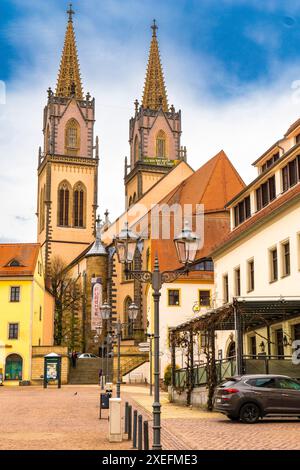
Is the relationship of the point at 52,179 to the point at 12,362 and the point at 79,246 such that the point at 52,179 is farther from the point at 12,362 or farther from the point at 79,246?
the point at 12,362

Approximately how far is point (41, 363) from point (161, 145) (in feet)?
172

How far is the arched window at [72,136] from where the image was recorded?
10394 centimetres

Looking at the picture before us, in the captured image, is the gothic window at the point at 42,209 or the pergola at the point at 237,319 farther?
the gothic window at the point at 42,209

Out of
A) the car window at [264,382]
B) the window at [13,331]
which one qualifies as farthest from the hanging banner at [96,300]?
the car window at [264,382]

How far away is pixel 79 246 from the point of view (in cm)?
10125

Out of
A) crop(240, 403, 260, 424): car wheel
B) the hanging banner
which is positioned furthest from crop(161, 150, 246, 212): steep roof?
crop(240, 403, 260, 424): car wheel

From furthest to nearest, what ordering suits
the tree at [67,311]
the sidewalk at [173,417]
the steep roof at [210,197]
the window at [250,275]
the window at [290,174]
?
1. the tree at [67,311]
2. the steep roof at [210,197]
3. the window at [250,275]
4. the window at [290,174]
5. the sidewalk at [173,417]

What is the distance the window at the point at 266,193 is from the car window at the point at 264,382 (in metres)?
12.4

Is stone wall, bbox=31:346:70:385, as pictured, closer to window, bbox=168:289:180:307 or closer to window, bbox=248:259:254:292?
window, bbox=168:289:180:307

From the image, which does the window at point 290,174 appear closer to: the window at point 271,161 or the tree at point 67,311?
the window at point 271,161

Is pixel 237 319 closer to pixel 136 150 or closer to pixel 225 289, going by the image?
pixel 225 289

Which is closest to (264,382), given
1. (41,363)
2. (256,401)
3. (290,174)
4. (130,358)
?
(256,401)

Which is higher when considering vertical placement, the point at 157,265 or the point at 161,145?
the point at 161,145

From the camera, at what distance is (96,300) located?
260 ft
